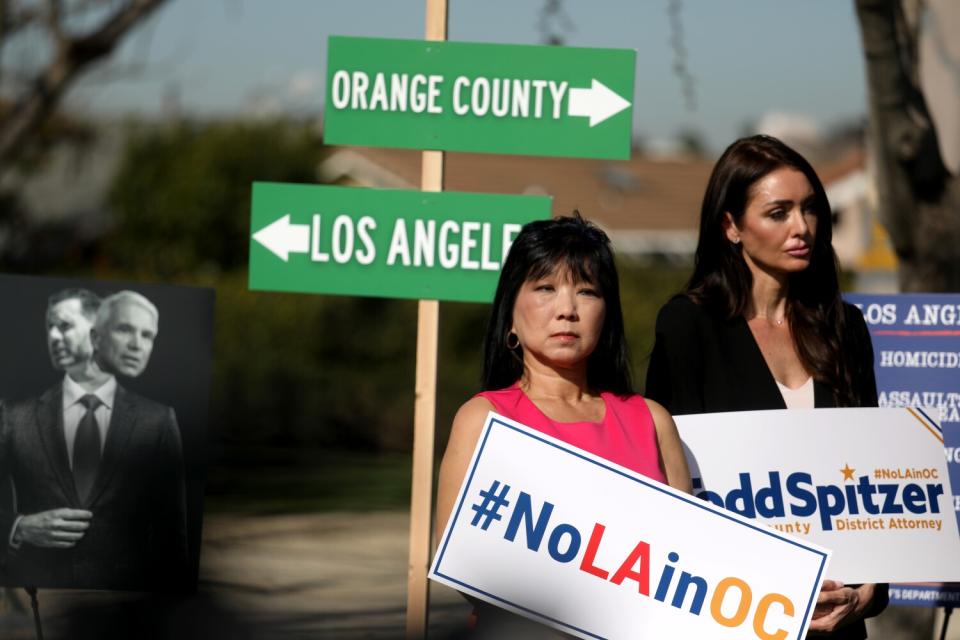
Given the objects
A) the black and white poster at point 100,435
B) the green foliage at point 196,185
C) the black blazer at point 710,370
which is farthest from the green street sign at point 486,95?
the green foliage at point 196,185

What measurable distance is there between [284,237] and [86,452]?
1.00 m

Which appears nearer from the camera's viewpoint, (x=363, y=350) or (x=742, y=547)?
(x=742, y=547)

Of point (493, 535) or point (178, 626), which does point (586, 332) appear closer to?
A: point (493, 535)

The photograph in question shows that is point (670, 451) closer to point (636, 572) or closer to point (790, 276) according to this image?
point (636, 572)

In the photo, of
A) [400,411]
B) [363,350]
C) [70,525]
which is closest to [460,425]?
[70,525]

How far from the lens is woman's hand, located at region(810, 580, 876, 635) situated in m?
3.05

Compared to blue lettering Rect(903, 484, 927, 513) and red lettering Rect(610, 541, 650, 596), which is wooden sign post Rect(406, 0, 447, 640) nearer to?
blue lettering Rect(903, 484, 927, 513)

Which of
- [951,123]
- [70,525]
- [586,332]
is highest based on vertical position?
[951,123]

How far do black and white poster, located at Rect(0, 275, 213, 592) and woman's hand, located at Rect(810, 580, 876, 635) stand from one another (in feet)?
8.12

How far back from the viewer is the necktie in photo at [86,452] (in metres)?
4.88

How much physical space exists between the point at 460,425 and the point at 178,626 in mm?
4706

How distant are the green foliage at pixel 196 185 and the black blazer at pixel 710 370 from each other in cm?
2524

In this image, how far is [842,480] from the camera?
315 centimetres

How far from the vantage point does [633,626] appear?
2766 millimetres
